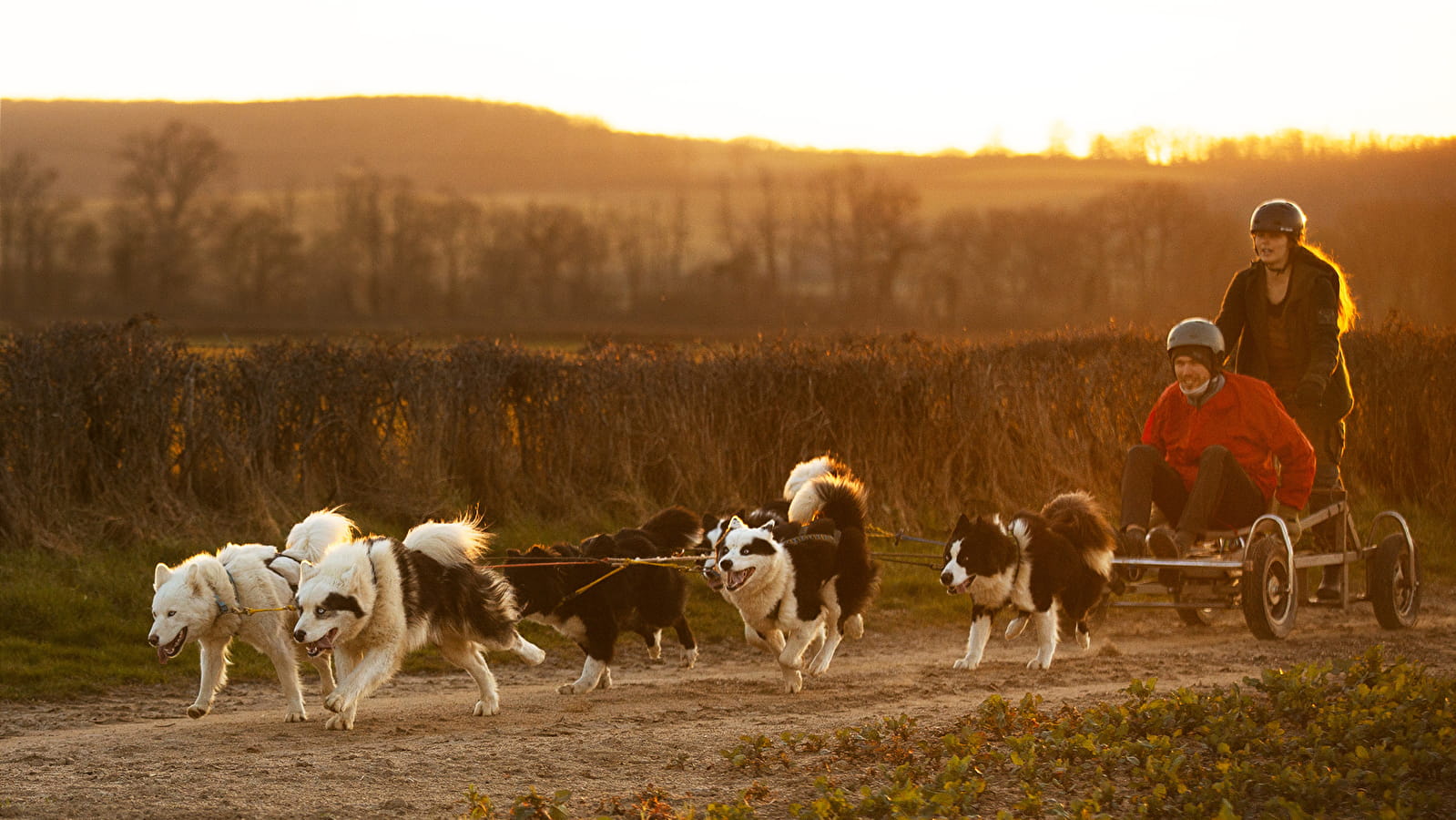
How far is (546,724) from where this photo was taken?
7.62 metres

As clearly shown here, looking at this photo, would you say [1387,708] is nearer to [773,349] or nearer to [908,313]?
[773,349]

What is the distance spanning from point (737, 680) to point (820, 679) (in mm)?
543

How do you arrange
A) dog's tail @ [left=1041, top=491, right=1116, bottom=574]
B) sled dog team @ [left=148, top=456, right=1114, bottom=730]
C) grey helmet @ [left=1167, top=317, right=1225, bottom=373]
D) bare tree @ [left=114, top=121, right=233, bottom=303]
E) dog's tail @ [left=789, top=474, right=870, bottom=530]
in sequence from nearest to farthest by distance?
sled dog team @ [left=148, top=456, right=1114, bottom=730], dog's tail @ [left=1041, top=491, right=1116, bottom=574], dog's tail @ [left=789, top=474, right=870, bottom=530], grey helmet @ [left=1167, top=317, right=1225, bottom=373], bare tree @ [left=114, top=121, right=233, bottom=303]

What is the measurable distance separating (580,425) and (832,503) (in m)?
5.01

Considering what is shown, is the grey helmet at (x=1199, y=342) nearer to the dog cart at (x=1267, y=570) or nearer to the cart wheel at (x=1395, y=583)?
the dog cart at (x=1267, y=570)

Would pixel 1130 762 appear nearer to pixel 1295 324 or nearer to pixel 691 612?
pixel 1295 324

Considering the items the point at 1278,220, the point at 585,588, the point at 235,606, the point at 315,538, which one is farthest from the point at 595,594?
the point at 1278,220

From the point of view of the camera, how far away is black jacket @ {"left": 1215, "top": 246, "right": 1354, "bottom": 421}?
989cm

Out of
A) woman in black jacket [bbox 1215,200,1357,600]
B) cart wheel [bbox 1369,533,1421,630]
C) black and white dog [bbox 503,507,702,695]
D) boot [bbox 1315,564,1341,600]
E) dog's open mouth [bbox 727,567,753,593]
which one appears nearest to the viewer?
dog's open mouth [bbox 727,567,753,593]

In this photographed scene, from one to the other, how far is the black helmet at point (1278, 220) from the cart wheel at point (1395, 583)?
251 centimetres

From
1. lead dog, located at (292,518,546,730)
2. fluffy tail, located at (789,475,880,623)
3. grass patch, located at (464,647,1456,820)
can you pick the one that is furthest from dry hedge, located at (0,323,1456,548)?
grass patch, located at (464,647,1456,820)

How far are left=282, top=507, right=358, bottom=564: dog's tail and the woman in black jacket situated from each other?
655cm

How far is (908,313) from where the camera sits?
40500 millimetres

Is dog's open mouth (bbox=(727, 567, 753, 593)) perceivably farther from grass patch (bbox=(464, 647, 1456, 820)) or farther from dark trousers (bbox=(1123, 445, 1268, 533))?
dark trousers (bbox=(1123, 445, 1268, 533))
